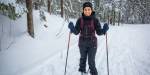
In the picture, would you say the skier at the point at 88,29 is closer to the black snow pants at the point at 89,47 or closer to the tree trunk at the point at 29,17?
the black snow pants at the point at 89,47

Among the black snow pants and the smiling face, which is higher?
the smiling face

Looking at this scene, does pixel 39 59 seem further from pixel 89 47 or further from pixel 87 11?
pixel 87 11

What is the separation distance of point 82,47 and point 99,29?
0.83 metres

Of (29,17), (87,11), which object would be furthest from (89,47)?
(29,17)

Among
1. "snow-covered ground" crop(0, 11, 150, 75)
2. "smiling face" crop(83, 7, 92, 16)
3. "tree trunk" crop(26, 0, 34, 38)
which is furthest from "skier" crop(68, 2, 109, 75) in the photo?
"tree trunk" crop(26, 0, 34, 38)

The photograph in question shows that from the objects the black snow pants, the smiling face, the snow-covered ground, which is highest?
the smiling face

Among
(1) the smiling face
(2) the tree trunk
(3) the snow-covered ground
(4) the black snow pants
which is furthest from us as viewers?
(2) the tree trunk

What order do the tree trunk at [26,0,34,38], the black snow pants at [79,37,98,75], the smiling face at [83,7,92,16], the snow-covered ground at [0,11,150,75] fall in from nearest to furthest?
the smiling face at [83,7,92,16] → the black snow pants at [79,37,98,75] → the snow-covered ground at [0,11,150,75] → the tree trunk at [26,0,34,38]

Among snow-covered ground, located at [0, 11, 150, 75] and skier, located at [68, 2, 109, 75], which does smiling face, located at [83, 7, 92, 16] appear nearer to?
skier, located at [68, 2, 109, 75]

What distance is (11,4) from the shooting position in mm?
11562

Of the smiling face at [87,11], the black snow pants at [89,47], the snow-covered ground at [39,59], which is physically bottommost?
the snow-covered ground at [39,59]

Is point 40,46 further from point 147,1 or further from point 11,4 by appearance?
point 147,1

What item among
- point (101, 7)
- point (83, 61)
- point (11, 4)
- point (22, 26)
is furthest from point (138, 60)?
point (101, 7)

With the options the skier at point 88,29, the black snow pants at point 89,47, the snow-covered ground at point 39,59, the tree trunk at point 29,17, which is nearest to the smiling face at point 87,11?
the skier at point 88,29
